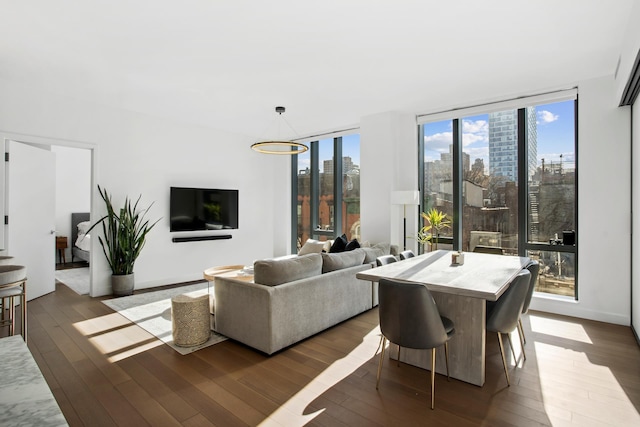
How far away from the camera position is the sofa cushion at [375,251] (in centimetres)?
450

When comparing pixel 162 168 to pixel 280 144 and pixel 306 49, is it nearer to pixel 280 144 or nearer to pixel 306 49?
pixel 280 144

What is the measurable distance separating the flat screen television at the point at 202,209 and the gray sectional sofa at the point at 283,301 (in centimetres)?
292

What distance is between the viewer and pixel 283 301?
3102mm

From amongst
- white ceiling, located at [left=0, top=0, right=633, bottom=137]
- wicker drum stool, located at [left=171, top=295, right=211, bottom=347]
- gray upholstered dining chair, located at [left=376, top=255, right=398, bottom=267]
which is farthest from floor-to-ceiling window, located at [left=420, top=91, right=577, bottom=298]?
wicker drum stool, located at [left=171, top=295, right=211, bottom=347]

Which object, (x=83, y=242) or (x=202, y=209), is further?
(x=83, y=242)

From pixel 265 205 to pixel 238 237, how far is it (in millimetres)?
954

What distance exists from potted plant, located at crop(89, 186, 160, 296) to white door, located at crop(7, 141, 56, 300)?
2.50 ft

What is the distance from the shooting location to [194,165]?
626 cm

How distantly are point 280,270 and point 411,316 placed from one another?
4.41 ft

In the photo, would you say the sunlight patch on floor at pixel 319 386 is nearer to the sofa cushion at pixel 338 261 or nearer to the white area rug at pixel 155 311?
the sofa cushion at pixel 338 261

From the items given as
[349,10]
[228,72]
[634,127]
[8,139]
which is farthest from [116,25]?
[634,127]

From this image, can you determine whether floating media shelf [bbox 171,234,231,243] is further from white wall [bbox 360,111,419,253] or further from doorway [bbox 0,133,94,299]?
white wall [bbox 360,111,419,253]

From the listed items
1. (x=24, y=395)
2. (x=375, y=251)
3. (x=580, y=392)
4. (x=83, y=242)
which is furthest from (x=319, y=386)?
(x=83, y=242)

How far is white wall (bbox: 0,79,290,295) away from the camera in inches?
185
